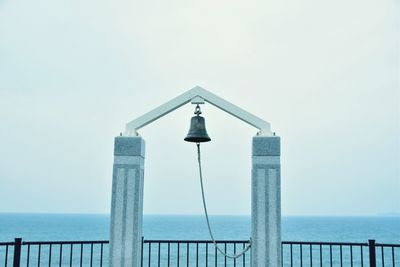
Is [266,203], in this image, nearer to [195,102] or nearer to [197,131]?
[197,131]

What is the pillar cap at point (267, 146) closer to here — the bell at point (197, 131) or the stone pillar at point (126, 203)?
the bell at point (197, 131)

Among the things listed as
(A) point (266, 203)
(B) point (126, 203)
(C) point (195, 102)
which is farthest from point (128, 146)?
(A) point (266, 203)

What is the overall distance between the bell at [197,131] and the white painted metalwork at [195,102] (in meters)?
0.23

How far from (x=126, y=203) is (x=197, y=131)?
3.74 feet

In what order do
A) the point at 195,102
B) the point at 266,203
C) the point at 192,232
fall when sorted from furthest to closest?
the point at 192,232, the point at 195,102, the point at 266,203

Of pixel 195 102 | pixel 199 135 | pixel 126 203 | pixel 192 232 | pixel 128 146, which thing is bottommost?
pixel 192 232

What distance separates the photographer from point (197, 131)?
4422 mm

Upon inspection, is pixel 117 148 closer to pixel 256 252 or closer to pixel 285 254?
pixel 256 252

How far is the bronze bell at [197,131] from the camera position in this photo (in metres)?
4.41

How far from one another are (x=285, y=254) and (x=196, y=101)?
123ft

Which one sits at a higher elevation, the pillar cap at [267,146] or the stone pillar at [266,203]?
the pillar cap at [267,146]

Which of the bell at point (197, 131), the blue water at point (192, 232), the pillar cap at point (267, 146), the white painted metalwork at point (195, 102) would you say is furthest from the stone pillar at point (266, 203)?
the blue water at point (192, 232)

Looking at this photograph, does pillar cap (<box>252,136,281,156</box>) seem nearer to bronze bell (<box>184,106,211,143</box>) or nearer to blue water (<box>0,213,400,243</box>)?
bronze bell (<box>184,106,211,143</box>)

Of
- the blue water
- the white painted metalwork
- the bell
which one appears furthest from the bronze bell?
the blue water
